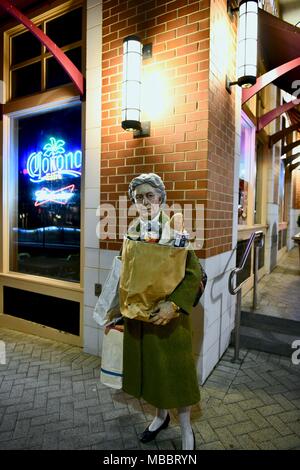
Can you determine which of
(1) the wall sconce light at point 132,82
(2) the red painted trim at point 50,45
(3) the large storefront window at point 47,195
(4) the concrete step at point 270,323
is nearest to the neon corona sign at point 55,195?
(3) the large storefront window at point 47,195

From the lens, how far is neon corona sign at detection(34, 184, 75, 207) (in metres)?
4.00

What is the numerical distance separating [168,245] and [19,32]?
4512 mm

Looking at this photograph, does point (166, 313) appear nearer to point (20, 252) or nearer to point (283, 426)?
point (283, 426)

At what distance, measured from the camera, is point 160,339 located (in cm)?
188

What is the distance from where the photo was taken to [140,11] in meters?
3.01

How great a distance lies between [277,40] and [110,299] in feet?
13.5

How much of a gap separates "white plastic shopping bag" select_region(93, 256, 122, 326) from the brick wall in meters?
0.98

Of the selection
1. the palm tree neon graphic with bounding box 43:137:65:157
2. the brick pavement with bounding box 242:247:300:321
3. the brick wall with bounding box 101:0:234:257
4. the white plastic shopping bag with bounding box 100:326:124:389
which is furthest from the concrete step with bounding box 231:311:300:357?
the palm tree neon graphic with bounding box 43:137:65:157
